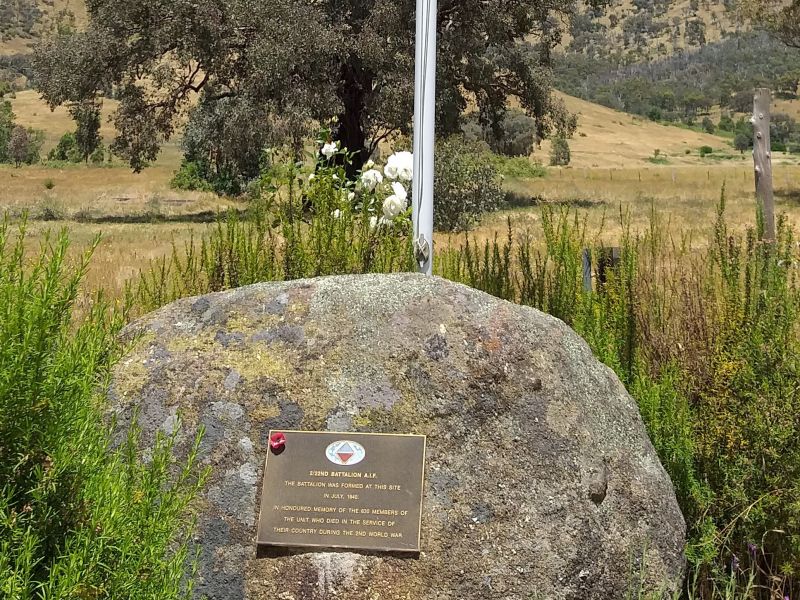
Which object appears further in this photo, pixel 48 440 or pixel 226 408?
pixel 226 408

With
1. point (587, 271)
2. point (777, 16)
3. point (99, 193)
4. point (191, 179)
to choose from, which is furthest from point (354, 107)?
point (587, 271)

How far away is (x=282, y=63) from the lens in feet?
60.3

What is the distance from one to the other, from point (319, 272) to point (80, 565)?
2676 millimetres

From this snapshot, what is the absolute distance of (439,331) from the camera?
11.4 ft

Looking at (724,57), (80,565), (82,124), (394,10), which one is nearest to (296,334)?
(80,565)

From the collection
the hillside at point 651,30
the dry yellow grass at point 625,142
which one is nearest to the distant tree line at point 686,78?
the hillside at point 651,30

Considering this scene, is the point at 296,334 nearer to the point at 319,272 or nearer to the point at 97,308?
the point at 97,308

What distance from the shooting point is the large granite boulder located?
3178 millimetres

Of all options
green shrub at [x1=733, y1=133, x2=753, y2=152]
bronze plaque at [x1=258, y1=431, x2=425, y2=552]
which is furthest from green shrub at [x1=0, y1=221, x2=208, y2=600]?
green shrub at [x1=733, y1=133, x2=753, y2=152]

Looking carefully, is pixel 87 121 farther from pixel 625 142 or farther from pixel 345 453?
pixel 625 142

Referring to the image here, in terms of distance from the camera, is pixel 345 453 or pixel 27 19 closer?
pixel 345 453

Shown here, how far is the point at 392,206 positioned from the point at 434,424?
178 centimetres

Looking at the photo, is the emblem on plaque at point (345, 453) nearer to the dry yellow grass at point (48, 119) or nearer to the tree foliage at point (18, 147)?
the tree foliage at point (18, 147)

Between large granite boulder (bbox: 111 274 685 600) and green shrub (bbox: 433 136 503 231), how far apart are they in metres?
14.3
